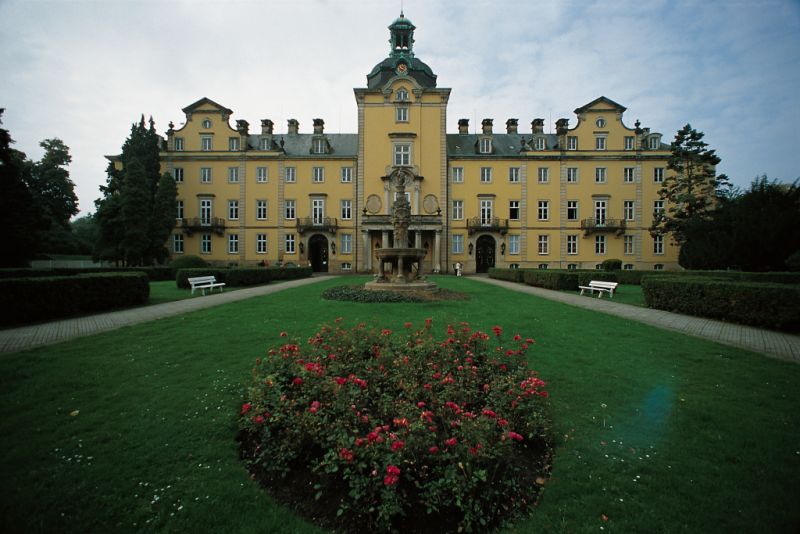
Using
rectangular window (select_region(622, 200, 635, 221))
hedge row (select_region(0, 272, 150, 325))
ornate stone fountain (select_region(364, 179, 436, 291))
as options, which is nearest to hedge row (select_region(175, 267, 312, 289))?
hedge row (select_region(0, 272, 150, 325))

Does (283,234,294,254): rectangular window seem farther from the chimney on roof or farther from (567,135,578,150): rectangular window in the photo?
(567,135,578,150): rectangular window

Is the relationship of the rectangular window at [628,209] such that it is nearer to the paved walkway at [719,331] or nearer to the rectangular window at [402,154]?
the rectangular window at [402,154]

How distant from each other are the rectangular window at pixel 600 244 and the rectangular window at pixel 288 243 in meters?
32.9

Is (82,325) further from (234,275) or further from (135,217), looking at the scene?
(135,217)

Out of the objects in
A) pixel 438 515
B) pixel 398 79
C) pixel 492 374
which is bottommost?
pixel 438 515

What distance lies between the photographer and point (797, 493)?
3207 millimetres

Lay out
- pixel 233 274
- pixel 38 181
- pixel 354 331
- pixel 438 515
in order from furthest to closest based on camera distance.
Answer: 1. pixel 38 181
2. pixel 233 274
3. pixel 354 331
4. pixel 438 515

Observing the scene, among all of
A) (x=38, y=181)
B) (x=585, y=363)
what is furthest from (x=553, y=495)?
(x=38, y=181)

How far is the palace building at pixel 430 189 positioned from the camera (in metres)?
37.8

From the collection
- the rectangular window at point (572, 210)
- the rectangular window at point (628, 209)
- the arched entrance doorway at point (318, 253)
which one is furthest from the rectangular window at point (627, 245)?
the arched entrance doorway at point (318, 253)

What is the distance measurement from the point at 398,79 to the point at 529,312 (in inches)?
1309

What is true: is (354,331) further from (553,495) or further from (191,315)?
(191,315)

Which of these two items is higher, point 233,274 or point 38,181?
point 38,181

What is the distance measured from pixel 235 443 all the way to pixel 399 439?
76.6 inches
